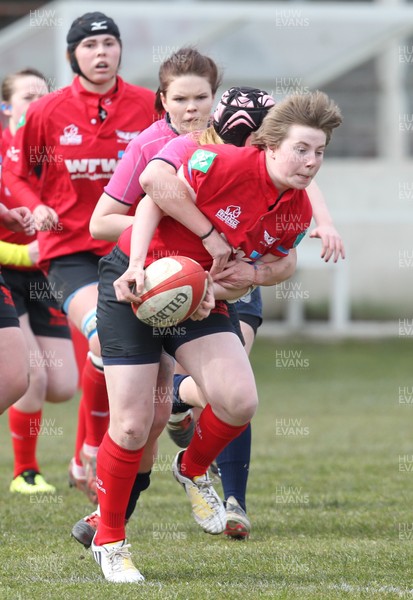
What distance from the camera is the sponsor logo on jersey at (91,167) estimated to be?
19.1ft

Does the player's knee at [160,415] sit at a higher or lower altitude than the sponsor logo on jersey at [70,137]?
lower

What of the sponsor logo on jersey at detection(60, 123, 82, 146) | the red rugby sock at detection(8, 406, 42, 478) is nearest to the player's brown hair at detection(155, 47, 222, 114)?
the sponsor logo on jersey at detection(60, 123, 82, 146)

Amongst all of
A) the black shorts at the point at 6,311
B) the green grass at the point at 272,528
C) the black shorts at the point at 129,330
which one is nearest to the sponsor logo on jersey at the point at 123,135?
the black shorts at the point at 6,311

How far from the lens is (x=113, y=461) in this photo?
4188mm

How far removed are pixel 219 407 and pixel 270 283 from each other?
53cm

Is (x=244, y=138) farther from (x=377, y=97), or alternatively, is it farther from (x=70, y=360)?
(x=377, y=97)

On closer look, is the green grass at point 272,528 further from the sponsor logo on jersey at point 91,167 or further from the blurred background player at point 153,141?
the sponsor logo on jersey at point 91,167

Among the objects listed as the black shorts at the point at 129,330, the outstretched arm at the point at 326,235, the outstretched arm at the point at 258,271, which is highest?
the outstretched arm at the point at 326,235

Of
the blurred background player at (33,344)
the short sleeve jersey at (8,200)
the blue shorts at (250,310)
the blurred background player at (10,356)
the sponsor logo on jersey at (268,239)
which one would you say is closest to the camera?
the sponsor logo on jersey at (268,239)

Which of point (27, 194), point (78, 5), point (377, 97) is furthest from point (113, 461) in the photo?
point (377, 97)

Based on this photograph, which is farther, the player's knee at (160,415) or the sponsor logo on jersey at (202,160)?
the player's knee at (160,415)

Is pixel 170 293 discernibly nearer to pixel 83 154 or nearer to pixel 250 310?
pixel 250 310

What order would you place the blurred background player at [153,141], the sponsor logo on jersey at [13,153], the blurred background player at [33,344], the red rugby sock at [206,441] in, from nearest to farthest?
the red rugby sock at [206,441] < the blurred background player at [153,141] < the sponsor logo on jersey at [13,153] < the blurred background player at [33,344]

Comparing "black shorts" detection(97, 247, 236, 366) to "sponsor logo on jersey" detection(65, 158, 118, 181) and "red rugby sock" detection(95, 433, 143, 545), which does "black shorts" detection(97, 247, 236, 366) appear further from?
"sponsor logo on jersey" detection(65, 158, 118, 181)
